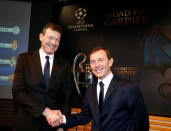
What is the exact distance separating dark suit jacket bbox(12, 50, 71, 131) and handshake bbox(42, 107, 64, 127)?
0.05m

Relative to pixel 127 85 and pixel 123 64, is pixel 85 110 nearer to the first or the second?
pixel 127 85

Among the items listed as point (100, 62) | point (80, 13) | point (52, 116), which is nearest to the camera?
point (52, 116)

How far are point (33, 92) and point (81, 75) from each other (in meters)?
2.67

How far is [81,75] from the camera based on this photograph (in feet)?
14.6

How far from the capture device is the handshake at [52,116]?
Result: 68.7 inches

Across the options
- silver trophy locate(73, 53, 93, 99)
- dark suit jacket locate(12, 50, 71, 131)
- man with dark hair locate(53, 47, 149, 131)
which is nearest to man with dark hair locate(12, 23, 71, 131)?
dark suit jacket locate(12, 50, 71, 131)

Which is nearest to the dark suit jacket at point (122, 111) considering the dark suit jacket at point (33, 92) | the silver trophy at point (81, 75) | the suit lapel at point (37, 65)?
the dark suit jacket at point (33, 92)

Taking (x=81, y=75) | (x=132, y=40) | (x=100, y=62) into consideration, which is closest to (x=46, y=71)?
(x=100, y=62)

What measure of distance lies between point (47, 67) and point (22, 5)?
11.2ft

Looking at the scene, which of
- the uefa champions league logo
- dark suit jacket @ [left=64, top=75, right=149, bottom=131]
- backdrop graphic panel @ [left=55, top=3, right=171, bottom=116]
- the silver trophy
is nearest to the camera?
dark suit jacket @ [left=64, top=75, right=149, bottom=131]

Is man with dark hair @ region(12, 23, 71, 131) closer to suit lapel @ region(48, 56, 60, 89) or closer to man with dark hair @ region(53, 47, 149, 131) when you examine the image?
suit lapel @ region(48, 56, 60, 89)

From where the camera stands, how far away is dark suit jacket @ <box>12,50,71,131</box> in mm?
A: 1758

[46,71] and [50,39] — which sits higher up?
[50,39]

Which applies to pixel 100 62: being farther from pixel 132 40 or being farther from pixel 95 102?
pixel 132 40
